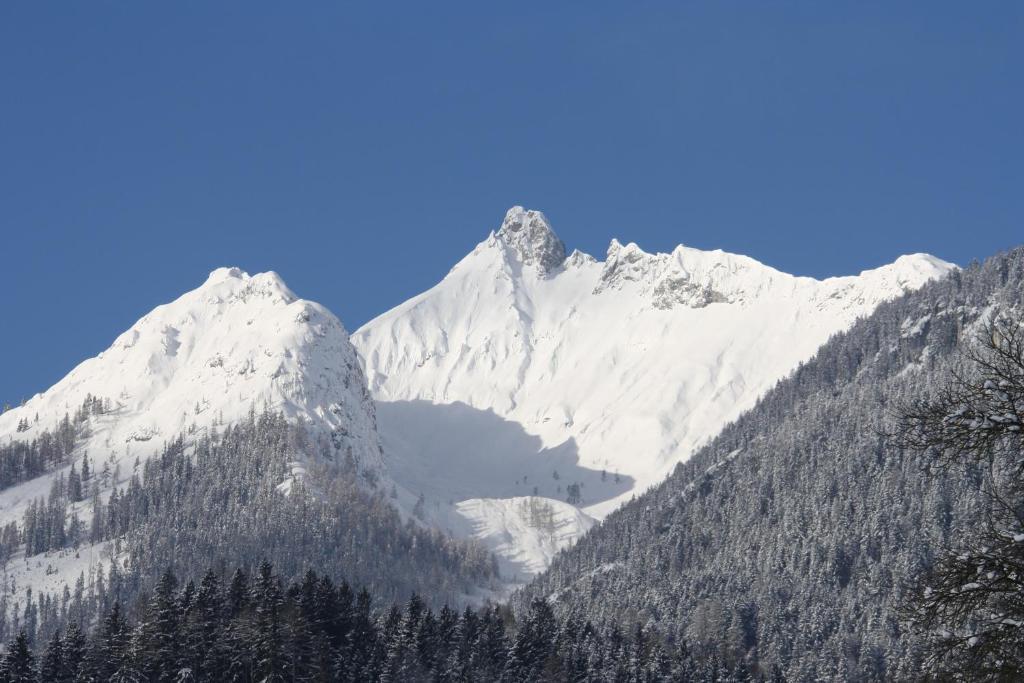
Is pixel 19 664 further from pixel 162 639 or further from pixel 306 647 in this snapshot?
pixel 306 647

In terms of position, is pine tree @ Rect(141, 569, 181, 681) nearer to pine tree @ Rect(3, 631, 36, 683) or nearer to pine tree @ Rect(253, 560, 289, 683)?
pine tree @ Rect(253, 560, 289, 683)

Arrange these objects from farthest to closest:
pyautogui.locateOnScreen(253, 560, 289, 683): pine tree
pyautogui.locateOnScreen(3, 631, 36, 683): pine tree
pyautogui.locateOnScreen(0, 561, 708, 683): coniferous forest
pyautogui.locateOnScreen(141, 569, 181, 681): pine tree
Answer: pyautogui.locateOnScreen(141, 569, 181, 681): pine tree < pyautogui.locateOnScreen(0, 561, 708, 683): coniferous forest < pyautogui.locateOnScreen(253, 560, 289, 683): pine tree < pyautogui.locateOnScreen(3, 631, 36, 683): pine tree

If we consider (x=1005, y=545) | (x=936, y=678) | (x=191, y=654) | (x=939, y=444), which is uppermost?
(x=191, y=654)

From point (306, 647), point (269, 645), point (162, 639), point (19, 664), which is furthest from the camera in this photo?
point (306, 647)

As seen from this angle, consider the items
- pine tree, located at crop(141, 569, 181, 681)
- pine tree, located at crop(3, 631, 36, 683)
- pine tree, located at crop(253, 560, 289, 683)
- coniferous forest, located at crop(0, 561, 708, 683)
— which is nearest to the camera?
pine tree, located at crop(3, 631, 36, 683)

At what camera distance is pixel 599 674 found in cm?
13200

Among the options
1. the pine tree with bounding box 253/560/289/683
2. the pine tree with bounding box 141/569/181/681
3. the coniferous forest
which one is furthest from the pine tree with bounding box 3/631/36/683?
the pine tree with bounding box 253/560/289/683

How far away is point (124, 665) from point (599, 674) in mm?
45145

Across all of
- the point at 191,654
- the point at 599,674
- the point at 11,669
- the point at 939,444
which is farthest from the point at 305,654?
the point at 939,444

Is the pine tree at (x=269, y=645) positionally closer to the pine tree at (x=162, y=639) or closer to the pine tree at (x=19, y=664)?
the pine tree at (x=162, y=639)

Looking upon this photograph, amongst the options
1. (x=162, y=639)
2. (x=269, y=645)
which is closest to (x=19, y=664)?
(x=162, y=639)

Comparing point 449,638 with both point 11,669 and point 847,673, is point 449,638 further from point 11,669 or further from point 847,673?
point 847,673

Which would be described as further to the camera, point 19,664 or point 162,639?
point 162,639

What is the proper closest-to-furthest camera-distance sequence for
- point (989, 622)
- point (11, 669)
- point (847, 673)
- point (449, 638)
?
point (989, 622) → point (11, 669) → point (449, 638) → point (847, 673)
